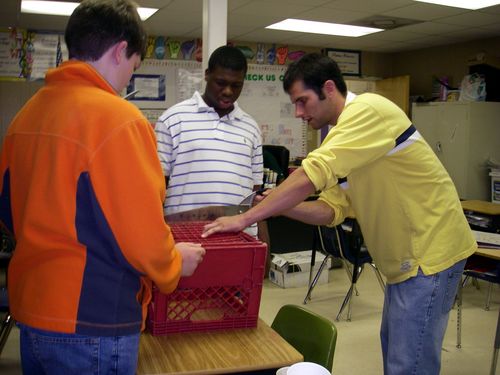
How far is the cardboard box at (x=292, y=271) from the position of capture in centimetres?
471

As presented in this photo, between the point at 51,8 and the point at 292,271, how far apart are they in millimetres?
3286

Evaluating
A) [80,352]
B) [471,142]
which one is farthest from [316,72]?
[471,142]

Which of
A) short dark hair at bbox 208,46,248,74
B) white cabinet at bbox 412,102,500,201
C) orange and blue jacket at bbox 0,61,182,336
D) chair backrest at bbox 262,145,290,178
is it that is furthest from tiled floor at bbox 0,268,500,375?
orange and blue jacket at bbox 0,61,182,336

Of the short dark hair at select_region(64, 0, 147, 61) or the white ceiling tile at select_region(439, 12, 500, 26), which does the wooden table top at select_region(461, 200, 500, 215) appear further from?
the short dark hair at select_region(64, 0, 147, 61)

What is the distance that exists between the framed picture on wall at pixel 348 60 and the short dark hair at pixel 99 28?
20.8ft

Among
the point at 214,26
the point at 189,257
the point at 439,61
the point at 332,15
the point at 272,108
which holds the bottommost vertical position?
the point at 189,257

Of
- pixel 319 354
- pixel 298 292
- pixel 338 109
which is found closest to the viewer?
pixel 319 354

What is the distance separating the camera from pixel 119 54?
45.7 inches

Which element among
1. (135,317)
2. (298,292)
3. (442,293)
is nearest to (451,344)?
(298,292)

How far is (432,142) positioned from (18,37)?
5014 millimetres

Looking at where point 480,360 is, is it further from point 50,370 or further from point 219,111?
point 50,370

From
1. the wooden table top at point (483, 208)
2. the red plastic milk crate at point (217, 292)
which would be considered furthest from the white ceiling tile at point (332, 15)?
the red plastic milk crate at point (217, 292)

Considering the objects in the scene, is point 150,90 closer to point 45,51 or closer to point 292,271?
point 45,51

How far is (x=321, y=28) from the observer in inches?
229
